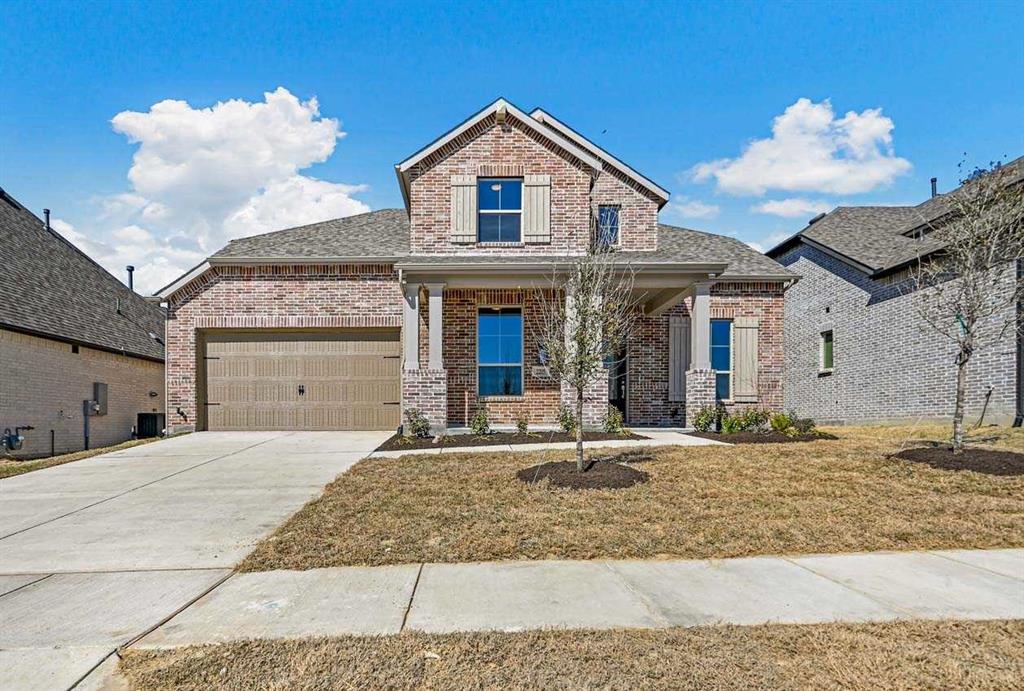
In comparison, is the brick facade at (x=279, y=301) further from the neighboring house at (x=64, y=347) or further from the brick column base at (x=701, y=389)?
the brick column base at (x=701, y=389)

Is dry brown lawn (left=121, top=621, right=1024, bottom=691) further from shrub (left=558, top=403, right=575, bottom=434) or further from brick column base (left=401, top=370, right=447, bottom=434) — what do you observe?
brick column base (left=401, top=370, right=447, bottom=434)

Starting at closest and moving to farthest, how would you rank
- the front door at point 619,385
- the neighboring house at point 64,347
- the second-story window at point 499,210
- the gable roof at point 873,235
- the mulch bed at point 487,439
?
the mulch bed at point 487,439, the neighboring house at point 64,347, the second-story window at point 499,210, the front door at point 619,385, the gable roof at point 873,235

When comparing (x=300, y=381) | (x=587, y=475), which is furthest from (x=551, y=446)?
(x=300, y=381)

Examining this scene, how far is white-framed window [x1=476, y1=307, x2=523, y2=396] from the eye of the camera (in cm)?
1238

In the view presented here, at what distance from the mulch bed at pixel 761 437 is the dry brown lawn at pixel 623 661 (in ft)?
21.9

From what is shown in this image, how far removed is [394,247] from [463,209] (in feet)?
7.76

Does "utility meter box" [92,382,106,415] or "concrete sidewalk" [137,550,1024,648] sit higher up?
"utility meter box" [92,382,106,415]

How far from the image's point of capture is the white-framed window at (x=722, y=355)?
1352 cm

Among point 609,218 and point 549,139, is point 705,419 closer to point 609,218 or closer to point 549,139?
point 609,218

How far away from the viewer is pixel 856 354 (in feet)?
50.0

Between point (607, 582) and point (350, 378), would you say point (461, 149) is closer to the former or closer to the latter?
point (350, 378)

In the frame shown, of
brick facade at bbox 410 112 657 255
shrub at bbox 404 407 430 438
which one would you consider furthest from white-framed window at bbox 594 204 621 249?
shrub at bbox 404 407 430 438

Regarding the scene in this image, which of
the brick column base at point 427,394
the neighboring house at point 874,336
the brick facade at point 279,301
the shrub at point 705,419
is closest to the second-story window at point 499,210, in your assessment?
the brick facade at point 279,301

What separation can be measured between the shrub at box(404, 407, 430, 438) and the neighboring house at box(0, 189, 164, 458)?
891 cm
